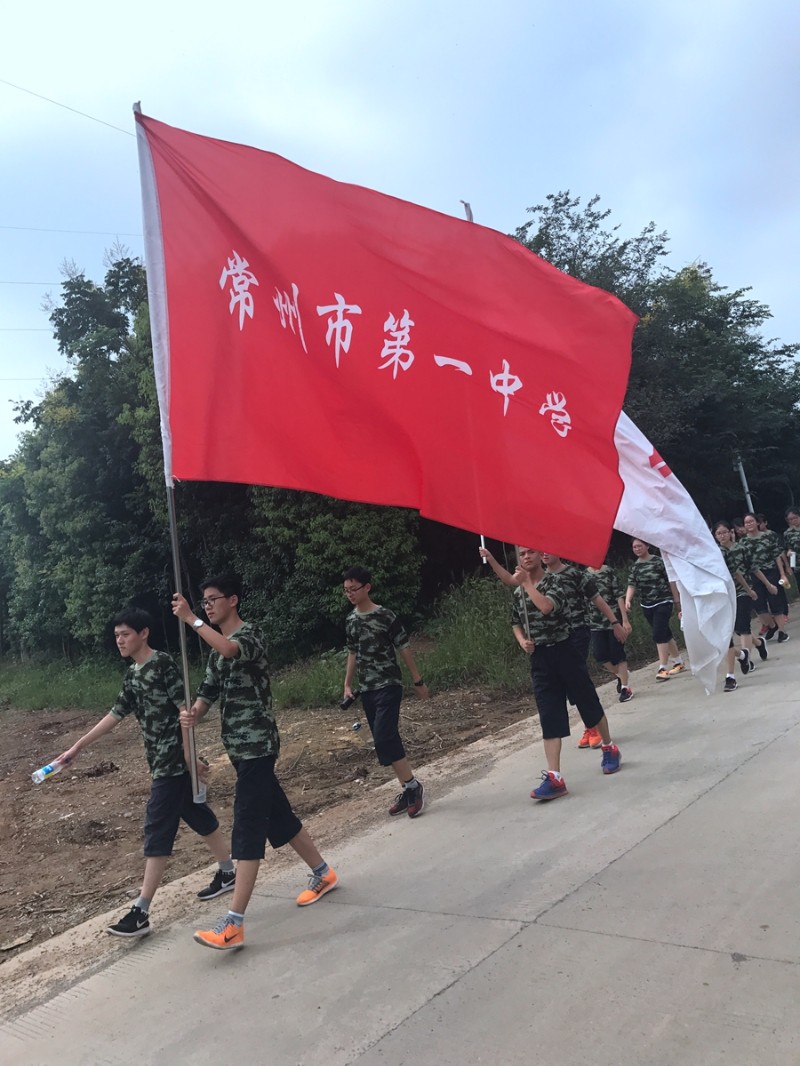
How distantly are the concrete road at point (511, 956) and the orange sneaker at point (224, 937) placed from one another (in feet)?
0.22

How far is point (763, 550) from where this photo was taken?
1008 centimetres

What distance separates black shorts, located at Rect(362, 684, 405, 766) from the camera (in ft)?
18.4

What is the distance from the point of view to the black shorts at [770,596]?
10273 mm

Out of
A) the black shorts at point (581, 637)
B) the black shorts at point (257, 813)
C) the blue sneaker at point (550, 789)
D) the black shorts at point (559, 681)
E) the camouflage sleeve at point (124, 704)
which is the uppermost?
the camouflage sleeve at point (124, 704)

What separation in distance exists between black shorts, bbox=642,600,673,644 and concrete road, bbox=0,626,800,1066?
3883mm

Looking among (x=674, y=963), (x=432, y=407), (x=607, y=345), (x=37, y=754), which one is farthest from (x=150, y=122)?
(x=37, y=754)

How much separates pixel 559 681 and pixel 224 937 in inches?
108

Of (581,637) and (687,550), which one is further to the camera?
(581,637)

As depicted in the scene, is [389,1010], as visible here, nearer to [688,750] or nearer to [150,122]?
[688,750]

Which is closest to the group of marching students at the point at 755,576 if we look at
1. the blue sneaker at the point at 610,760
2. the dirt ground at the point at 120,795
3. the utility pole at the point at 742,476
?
the dirt ground at the point at 120,795

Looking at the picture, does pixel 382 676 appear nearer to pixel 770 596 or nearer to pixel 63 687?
pixel 770 596

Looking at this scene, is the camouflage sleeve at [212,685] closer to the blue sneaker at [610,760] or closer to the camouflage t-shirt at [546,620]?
the camouflage t-shirt at [546,620]

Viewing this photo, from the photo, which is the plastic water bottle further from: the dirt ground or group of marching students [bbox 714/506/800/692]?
group of marching students [bbox 714/506/800/692]

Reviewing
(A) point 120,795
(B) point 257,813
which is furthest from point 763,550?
(B) point 257,813
